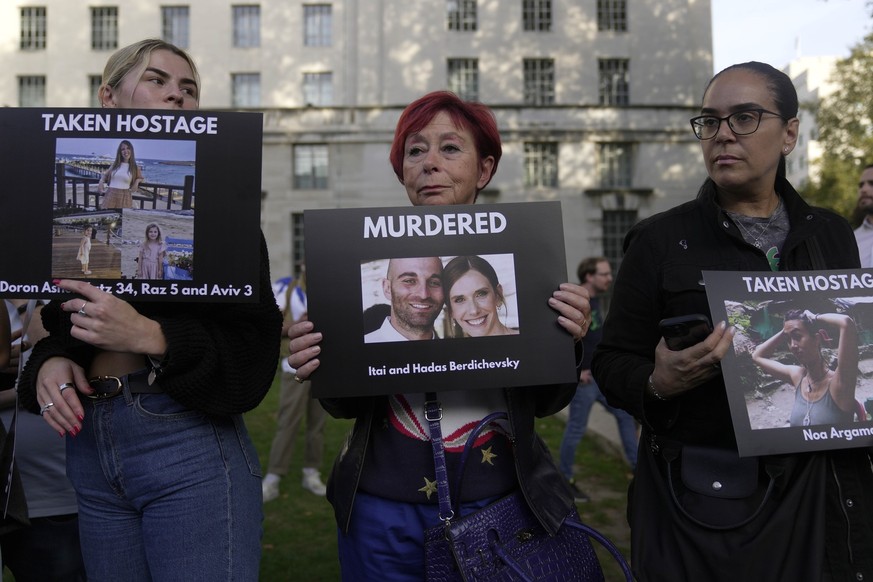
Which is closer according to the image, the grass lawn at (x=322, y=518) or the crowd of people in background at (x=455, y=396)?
the crowd of people in background at (x=455, y=396)

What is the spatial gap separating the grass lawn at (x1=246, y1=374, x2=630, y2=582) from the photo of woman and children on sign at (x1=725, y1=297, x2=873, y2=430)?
345cm

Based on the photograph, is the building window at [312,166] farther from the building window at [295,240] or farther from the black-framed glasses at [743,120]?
the black-framed glasses at [743,120]

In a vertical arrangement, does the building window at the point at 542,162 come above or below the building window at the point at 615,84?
below

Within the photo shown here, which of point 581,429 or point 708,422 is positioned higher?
point 708,422

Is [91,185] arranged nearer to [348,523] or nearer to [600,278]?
[348,523]

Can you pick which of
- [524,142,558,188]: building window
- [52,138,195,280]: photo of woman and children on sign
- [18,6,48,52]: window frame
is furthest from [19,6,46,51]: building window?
[52,138,195,280]: photo of woman and children on sign

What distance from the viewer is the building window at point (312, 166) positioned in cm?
3161

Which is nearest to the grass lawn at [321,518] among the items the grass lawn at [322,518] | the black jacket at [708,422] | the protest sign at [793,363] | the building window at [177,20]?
the grass lawn at [322,518]

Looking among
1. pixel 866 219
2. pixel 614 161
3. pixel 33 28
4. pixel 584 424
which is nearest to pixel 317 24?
pixel 33 28

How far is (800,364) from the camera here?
210 centimetres

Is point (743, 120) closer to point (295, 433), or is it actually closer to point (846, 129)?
point (295, 433)

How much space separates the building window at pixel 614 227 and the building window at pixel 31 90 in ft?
86.5

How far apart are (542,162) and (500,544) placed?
101 ft

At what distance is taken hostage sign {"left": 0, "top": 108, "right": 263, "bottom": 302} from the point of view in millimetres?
2016
